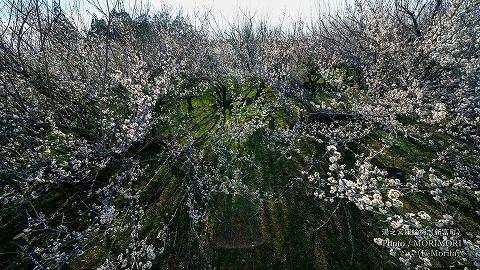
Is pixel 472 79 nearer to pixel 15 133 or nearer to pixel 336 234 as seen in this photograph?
pixel 336 234

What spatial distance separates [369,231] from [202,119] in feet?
19.8

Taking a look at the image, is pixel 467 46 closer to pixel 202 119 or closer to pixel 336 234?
pixel 336 234

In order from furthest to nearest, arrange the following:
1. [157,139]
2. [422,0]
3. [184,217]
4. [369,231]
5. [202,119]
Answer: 1. [422,0]
2. [202,119]
3. [157,139]
4. [184,217]
5. [369,231]

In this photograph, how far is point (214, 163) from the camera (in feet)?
20.4

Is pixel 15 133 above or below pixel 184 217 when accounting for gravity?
above

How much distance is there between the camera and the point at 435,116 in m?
3.82

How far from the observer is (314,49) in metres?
14.2

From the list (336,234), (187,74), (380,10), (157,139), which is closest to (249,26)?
(187,74)

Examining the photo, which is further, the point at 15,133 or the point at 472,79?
the point at 15,133

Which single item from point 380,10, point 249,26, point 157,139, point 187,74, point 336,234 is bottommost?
point 336,234

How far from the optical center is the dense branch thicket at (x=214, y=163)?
3688mm

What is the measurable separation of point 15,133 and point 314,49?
12515mm

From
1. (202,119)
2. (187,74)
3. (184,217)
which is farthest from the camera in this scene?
(187,74)

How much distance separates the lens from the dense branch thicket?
12.1 ft
